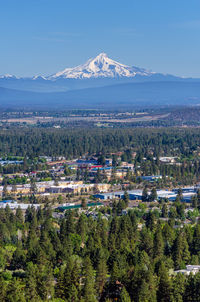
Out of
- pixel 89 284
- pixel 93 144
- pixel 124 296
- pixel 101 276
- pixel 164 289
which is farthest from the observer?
pixel 93 144

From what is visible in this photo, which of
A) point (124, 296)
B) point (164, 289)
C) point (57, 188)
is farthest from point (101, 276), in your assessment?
point (57, 188)

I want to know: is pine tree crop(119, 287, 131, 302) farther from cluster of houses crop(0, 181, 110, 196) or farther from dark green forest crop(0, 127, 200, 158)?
dark green forest crop(0, 127, 200, 158)

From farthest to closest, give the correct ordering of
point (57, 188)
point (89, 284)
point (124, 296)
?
1. point (57, 188)
2. point (89, 284)
3. point (124, 296)

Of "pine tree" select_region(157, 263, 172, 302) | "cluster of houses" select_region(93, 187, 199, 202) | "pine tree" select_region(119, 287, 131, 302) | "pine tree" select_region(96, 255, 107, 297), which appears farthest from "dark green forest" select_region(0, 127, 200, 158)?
"pine tree" select_region(119, 287, 131, 302)

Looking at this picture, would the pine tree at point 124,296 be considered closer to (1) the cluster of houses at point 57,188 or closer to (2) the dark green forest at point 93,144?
(1) the cluster of houses at point 57,188

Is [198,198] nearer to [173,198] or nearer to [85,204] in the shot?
[173,198]

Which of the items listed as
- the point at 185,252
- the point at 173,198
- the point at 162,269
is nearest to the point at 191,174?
the point at 173,198

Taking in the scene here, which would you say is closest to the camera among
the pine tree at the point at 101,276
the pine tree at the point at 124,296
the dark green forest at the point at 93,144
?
the pine tree at the point at 124,296

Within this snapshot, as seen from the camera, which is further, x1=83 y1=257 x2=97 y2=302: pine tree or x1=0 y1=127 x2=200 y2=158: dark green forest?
x1=0 y1=127 x2=200 y2=158: dark green forest

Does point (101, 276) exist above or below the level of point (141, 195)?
above

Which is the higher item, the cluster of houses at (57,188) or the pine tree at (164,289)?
the pine tree at (164,289)

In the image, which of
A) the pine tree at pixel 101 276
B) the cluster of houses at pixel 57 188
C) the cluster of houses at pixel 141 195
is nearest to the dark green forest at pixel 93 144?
the cluster of houses at pixel 57 188

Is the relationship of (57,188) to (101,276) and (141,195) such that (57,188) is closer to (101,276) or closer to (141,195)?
(141,195)
